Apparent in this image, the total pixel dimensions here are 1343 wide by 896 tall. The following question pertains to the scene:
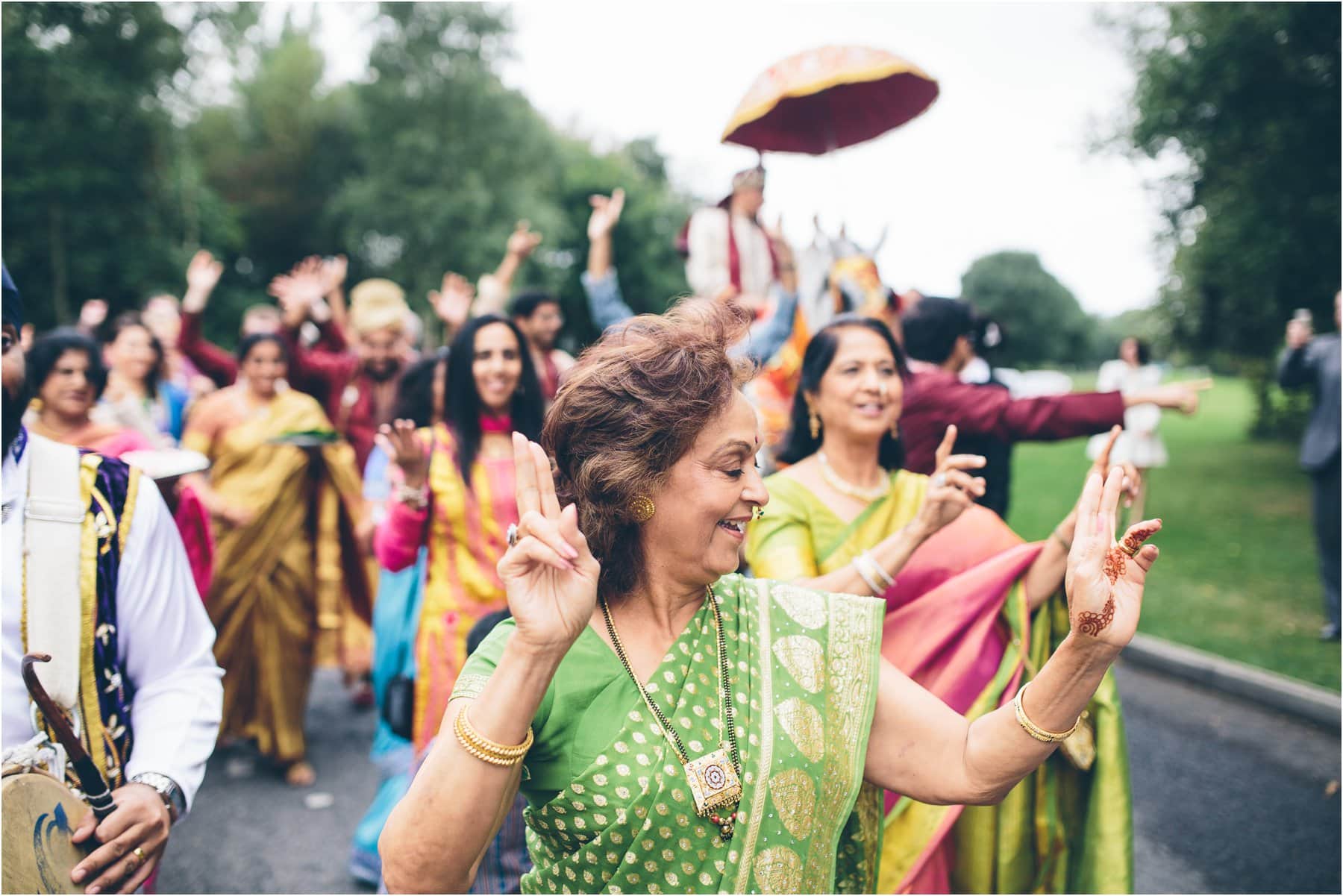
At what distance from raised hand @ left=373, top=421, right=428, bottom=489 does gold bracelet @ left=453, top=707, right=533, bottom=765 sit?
1.92 m

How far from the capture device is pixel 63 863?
65.9 inches

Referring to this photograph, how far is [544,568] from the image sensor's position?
146 cm

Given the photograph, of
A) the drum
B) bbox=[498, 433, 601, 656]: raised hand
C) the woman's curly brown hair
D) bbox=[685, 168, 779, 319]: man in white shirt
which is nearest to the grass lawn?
bbox=[685, 168, 779, 319]: man in white shirt

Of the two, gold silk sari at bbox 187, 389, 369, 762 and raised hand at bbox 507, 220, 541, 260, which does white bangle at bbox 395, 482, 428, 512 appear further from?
raised hand at bbox 507, 220, 541, 260

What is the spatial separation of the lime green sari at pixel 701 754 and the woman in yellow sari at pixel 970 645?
0.76 m

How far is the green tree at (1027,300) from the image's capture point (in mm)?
77625

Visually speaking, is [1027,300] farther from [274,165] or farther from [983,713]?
[983,713]

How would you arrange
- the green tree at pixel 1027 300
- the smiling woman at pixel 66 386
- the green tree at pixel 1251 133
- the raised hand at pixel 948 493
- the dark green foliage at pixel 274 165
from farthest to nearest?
the green tree at pixel 1027 300, the dark green foliage at pixel 274 165, the green tree at pixel 1251 133, the smiling woman at pixel 66 386, the raised hand at pixel 948 493

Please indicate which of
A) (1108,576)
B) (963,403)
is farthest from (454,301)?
(1108,576)

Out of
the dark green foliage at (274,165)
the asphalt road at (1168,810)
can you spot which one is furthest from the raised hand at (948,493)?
the dark green foliage at (274,165)

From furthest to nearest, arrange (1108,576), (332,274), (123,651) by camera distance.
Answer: (332,274) < (123,651) < (1108,576)

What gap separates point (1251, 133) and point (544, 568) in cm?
1143

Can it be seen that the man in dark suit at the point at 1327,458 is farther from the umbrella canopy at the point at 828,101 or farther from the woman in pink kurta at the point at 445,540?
the woman in pink kurta at the point at 445,540

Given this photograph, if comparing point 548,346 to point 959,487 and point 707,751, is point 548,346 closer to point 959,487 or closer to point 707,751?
point 959,487
